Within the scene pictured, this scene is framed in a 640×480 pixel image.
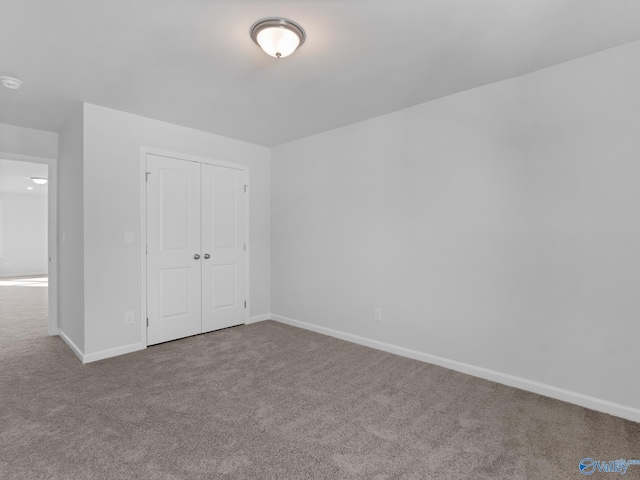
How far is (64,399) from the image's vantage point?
98.2 inches

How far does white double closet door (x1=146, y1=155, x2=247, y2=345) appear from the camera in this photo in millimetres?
3764

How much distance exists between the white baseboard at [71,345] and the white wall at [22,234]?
810cm

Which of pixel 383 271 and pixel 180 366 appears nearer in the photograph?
pixel 180 366

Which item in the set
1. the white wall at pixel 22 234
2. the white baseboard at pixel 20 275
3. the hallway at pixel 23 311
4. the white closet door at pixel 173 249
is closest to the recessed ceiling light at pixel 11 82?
the white closet door at pixel 173 249

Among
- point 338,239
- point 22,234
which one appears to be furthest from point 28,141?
point 22,234

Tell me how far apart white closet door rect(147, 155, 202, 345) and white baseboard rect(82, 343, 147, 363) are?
0.47 ft

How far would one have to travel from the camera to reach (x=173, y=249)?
12.8 feet

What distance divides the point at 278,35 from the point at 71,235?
3.15m

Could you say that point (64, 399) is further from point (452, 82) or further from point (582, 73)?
point (582, 73)

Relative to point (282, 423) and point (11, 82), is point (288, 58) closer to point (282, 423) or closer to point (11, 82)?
point (11, 82)

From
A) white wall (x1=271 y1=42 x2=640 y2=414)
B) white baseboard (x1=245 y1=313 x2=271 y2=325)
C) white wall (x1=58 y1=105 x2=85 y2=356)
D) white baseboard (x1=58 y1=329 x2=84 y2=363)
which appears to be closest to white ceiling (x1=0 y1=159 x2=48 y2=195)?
white wall (x1=58 y1=105 x2=85 y2=356)

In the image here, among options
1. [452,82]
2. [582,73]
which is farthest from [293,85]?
[582,73]

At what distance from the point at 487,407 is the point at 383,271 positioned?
157cm

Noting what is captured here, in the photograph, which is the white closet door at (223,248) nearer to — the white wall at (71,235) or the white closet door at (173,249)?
the white closet door at (173,249)
